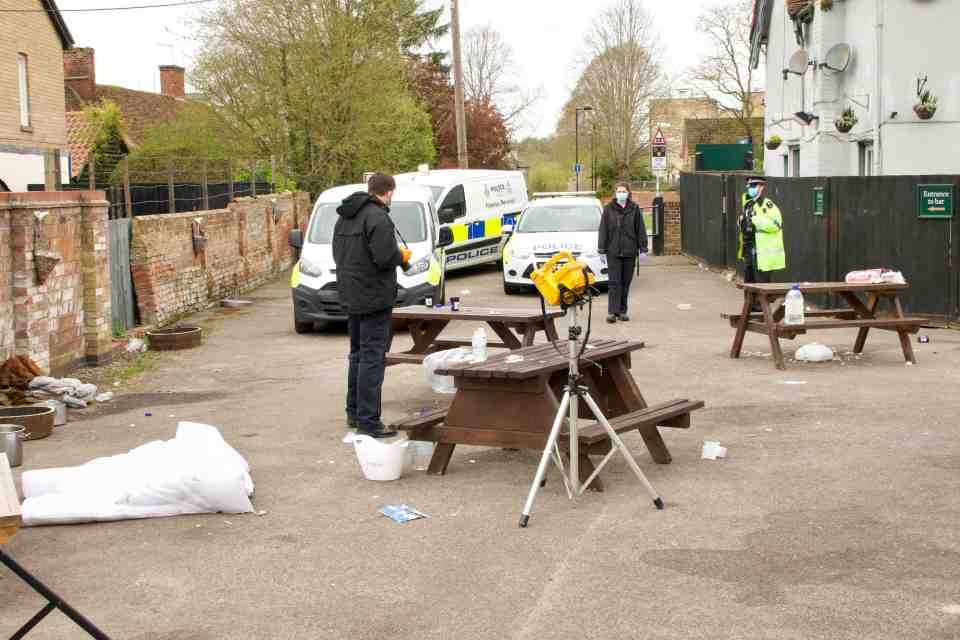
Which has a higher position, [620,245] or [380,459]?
[620,245]

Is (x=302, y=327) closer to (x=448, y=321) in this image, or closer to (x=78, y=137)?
(x=448, y=321)

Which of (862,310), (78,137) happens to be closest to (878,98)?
(862,310)

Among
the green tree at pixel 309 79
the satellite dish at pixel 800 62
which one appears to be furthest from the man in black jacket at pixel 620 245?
the green tree at pixel 309 79

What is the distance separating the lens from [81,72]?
51219 mm

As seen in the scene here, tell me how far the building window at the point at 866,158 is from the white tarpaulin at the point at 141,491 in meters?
16.4

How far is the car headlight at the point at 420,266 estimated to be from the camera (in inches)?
660

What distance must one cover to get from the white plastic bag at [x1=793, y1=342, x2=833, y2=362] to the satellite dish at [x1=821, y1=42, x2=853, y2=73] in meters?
10.8

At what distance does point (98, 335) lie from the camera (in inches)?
546

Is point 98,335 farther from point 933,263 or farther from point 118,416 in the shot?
point 933,263

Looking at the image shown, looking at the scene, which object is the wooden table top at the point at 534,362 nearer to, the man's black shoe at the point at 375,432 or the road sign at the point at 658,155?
the man's black shoe at the point at 375,432

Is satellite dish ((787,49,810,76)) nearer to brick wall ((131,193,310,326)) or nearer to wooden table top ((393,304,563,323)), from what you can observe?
brick wall ((131,193,310,326))

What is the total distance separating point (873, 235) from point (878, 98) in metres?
4.39

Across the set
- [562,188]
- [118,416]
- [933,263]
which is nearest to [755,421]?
[118,416]

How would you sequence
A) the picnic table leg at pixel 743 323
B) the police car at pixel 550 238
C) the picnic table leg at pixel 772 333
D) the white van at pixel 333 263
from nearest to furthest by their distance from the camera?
the picnic table leg at pixel 772 333, the picnic table leg at pixel 743 323, the white van at pixel 333 263, the police car at pixel 550 238
